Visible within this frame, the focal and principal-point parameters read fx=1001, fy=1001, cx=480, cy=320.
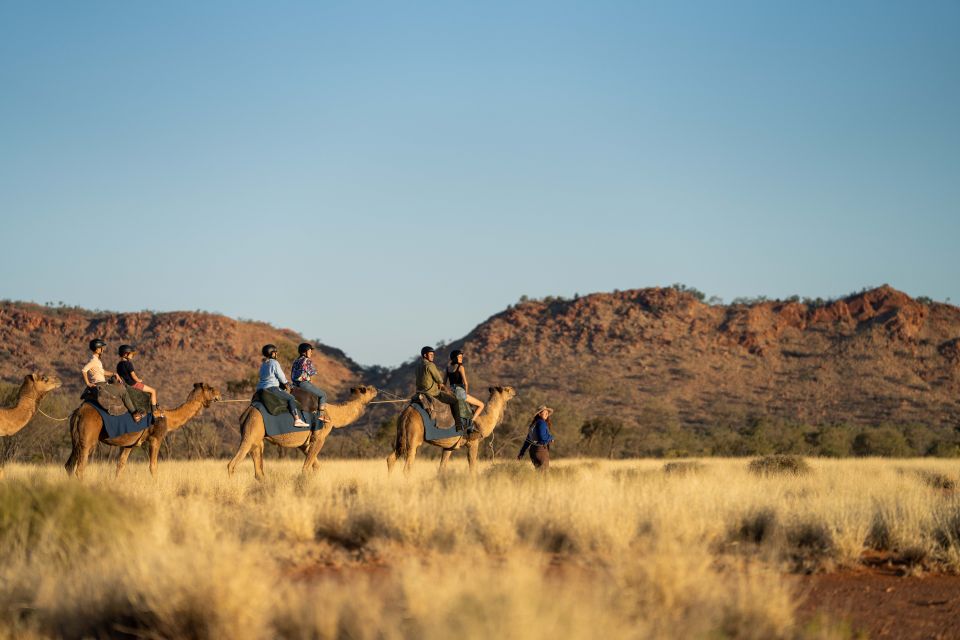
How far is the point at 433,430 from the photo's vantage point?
1761 cm

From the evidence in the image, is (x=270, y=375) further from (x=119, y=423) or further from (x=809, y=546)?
(x=809, y=546)

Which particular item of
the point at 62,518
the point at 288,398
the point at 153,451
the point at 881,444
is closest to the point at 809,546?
the point at 62,518

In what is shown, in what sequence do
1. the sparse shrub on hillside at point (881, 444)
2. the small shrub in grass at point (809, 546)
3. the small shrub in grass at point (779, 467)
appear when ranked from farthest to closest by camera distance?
1. the sparse shrub on hillside at point (881, 444)
2. the small shrub in grass at point (779, 467)
3. the small shrub in grass at point (809, 546)

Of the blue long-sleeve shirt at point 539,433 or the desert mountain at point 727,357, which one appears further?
the desert mountain at point 727,357

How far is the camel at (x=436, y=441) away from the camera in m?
17.4

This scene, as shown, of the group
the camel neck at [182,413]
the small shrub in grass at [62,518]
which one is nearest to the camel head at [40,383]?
the camel neck at [182,413]

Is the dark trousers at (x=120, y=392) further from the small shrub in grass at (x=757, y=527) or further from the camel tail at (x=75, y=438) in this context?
the small shrub in grass at (x=757, y=527)

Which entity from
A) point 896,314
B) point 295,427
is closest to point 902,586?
point 295,427

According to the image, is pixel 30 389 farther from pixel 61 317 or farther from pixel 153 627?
pixel 61 317

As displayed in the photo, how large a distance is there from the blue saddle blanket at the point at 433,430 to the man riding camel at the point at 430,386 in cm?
12

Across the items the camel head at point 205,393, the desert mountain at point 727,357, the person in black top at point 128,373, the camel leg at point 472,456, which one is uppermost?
the desert mountain at point 727,357

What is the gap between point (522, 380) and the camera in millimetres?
65188

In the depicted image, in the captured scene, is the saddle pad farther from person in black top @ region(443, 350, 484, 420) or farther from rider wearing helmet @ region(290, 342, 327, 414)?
person in black top @ region(443, 350, 484, 420)

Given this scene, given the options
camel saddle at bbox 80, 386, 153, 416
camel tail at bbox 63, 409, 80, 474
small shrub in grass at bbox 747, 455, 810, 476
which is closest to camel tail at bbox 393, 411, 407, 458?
camel saddle at bbox 80, 386, 153, 416
